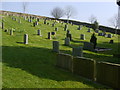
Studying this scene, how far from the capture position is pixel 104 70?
25.9 feet

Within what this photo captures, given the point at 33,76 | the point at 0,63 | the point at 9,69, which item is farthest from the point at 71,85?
the point at 0,63

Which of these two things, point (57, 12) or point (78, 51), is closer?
point (78, 51)

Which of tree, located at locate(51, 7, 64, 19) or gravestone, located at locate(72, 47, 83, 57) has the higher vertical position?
tree, located at locate(51, 7, 64, 19)

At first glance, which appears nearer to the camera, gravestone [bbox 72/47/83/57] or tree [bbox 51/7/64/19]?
gravestone [bbox 72/47/83/57]

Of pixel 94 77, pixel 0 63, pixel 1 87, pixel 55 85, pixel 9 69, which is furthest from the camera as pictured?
pixel 0 63

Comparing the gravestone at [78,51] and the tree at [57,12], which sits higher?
the tree at [57,12]

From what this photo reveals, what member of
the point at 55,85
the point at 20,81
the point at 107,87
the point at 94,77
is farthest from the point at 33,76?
the point at 107,87

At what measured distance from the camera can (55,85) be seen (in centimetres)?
754

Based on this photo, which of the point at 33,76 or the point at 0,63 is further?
the point at 0,63

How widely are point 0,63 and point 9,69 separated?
4.59 feet

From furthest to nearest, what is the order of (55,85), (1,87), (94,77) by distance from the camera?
(94,77)
(55,85)
(1,87)

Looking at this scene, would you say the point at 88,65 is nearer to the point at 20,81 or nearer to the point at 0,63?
the point at 20,81

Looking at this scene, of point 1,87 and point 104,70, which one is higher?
point 104,70

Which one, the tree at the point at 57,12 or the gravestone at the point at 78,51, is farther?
the tree at the point at 57,12
